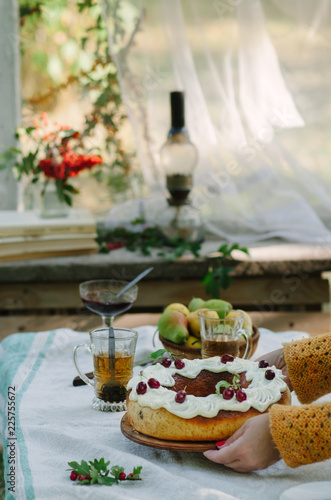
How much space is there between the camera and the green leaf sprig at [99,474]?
2.51 ft

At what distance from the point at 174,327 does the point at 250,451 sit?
457mm

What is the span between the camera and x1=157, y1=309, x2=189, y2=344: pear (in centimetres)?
121

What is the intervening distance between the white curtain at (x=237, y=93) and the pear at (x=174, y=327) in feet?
4.13

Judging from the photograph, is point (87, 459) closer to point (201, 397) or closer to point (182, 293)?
point (201, 397)

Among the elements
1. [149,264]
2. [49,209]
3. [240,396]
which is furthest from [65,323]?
[240,396]

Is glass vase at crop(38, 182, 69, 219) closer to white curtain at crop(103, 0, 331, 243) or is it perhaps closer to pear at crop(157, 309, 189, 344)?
white curtain at crop(103, 0, 331, 243)

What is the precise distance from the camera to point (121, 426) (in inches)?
35.6

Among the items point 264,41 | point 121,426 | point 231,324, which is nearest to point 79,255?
point 264,41

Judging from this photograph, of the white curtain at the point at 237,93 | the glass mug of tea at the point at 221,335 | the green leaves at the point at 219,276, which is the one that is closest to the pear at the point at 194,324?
the glass mug of tea at the point at 221,335

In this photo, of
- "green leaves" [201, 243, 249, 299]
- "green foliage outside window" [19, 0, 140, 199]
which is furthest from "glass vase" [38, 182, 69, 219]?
"green leaves" [201, 243, 249, 299]

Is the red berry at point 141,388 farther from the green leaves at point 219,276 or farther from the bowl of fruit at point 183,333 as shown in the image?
the green leaves at point 219,276

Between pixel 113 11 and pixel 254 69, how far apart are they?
0.59 m

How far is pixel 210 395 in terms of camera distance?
0.89m

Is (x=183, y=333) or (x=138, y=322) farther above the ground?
(x=183, y=333)
